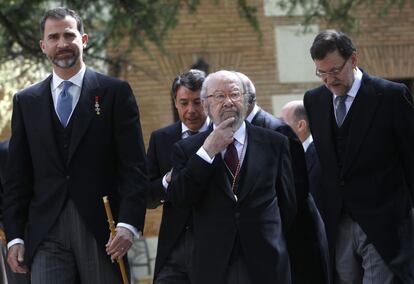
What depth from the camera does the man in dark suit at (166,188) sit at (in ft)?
25.4

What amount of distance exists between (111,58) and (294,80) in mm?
3224

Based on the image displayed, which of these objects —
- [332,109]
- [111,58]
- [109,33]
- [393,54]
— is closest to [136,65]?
[111,58]

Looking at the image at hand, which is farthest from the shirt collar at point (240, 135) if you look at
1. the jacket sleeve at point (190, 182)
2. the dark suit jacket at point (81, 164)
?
the dark suit jacket at point (81, 164)

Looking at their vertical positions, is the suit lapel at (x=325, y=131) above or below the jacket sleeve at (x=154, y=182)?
above

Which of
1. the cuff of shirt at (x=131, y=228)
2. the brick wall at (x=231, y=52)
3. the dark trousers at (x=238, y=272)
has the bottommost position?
the brick wall at (x=231, y=52)

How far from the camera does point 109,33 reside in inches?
554

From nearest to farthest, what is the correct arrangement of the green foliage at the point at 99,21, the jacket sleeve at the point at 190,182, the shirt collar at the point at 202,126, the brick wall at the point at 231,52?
the jacket sleeve at the point at 190,182
the shirt collar at the point at 202,126
the green foliage at the point at 99,21
the brick wall at the point at 231,52

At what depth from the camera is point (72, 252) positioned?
6730 mm

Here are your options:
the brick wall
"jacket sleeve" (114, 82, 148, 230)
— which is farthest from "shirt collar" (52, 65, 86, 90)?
the brick wall

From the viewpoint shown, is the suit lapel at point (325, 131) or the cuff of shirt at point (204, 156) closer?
the cuff of shirt at point (204, 156)

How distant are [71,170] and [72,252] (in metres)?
0.50

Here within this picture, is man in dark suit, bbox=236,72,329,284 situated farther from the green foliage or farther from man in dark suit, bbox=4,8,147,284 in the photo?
the green foliage

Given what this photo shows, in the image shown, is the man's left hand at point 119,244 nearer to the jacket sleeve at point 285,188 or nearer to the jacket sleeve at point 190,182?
the jacket sleeve at point 190,182

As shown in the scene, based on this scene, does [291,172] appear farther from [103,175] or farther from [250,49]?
[250,49]
